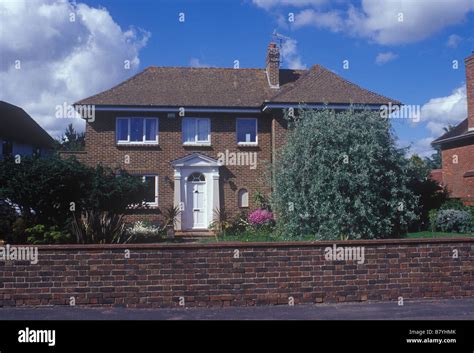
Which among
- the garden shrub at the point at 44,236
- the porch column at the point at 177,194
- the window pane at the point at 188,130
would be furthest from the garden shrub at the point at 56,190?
the window pane at the point at 188,130

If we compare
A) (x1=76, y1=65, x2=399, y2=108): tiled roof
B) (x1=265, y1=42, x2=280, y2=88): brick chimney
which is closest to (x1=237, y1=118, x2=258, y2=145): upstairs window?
(x1=76, y1=65, x2=399, y2=108): tiled roof

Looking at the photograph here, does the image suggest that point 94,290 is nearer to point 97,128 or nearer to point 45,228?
point 45,228

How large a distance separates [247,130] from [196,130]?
84.1 inches

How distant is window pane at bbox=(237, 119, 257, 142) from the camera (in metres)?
19.8

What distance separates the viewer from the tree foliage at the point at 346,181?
10.9m

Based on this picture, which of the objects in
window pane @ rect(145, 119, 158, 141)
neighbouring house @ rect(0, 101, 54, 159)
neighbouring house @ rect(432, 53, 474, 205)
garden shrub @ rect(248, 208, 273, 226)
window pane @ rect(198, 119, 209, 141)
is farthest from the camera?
neighbouring house @ rect(0, 101, 54, 159)

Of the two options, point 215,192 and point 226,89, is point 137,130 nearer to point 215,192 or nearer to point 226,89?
point 215,192

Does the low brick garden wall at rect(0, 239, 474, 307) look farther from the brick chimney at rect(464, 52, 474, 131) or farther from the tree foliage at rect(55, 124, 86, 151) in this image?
the tree foliage at rect(55, 124, 86, 151)

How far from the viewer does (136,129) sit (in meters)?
19.5

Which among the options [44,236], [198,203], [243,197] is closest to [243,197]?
[243,197]

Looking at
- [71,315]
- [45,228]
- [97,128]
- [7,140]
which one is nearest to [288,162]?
[45,228]

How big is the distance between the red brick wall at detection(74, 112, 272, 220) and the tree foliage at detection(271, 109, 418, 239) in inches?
272

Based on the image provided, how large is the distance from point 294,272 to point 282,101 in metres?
11.3

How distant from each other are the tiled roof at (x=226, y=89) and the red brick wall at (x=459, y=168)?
242 inches
